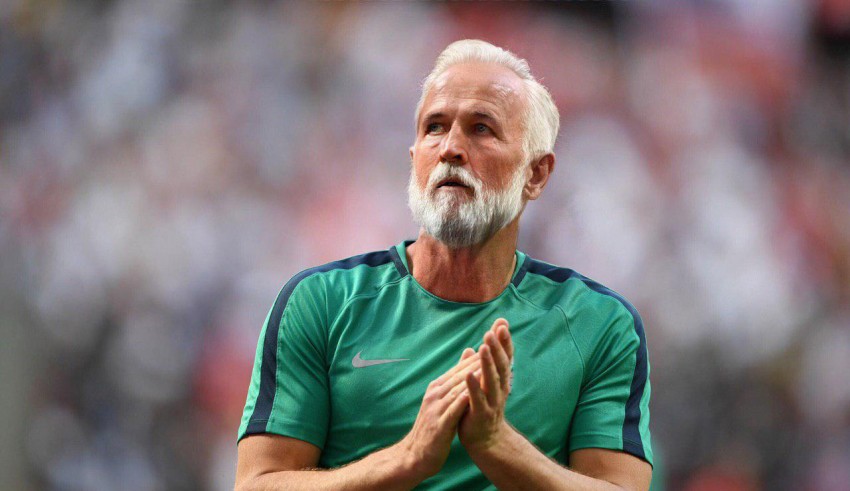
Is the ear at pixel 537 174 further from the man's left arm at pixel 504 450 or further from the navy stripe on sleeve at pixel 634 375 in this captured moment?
the man's left arm at pixel 504 450

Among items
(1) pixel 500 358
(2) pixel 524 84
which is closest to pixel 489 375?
(1) pixel 500 358

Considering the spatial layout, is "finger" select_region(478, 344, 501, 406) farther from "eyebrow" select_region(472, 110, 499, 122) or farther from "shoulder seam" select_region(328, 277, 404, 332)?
"eyebrow" select_region(472, 110, 499, 122)

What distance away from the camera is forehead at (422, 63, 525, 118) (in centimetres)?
222

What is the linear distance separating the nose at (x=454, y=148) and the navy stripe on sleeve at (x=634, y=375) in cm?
36

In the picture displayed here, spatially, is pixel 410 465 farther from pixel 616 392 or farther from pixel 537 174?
pixel 537 174

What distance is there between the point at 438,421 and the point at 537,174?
0.87 meters

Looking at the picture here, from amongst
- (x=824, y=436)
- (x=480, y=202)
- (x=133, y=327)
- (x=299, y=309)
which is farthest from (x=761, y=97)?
(x=133, y=327)

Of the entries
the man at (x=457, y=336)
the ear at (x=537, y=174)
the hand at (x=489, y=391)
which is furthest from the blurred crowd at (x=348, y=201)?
the hand at (x=489, y=391)

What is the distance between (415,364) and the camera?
6.91 feet

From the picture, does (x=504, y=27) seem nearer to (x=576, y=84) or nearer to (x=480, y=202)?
(x=576, y=84)

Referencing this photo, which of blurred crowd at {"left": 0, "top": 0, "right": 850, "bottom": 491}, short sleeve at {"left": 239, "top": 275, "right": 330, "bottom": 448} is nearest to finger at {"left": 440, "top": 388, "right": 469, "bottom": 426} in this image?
short sleeve at {"left": 239, "top": 275, "right": 330, "bottom": 448}

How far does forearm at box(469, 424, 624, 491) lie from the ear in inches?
28.9

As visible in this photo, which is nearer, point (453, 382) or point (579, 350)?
point (453, 382)

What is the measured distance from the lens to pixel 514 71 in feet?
7.66
